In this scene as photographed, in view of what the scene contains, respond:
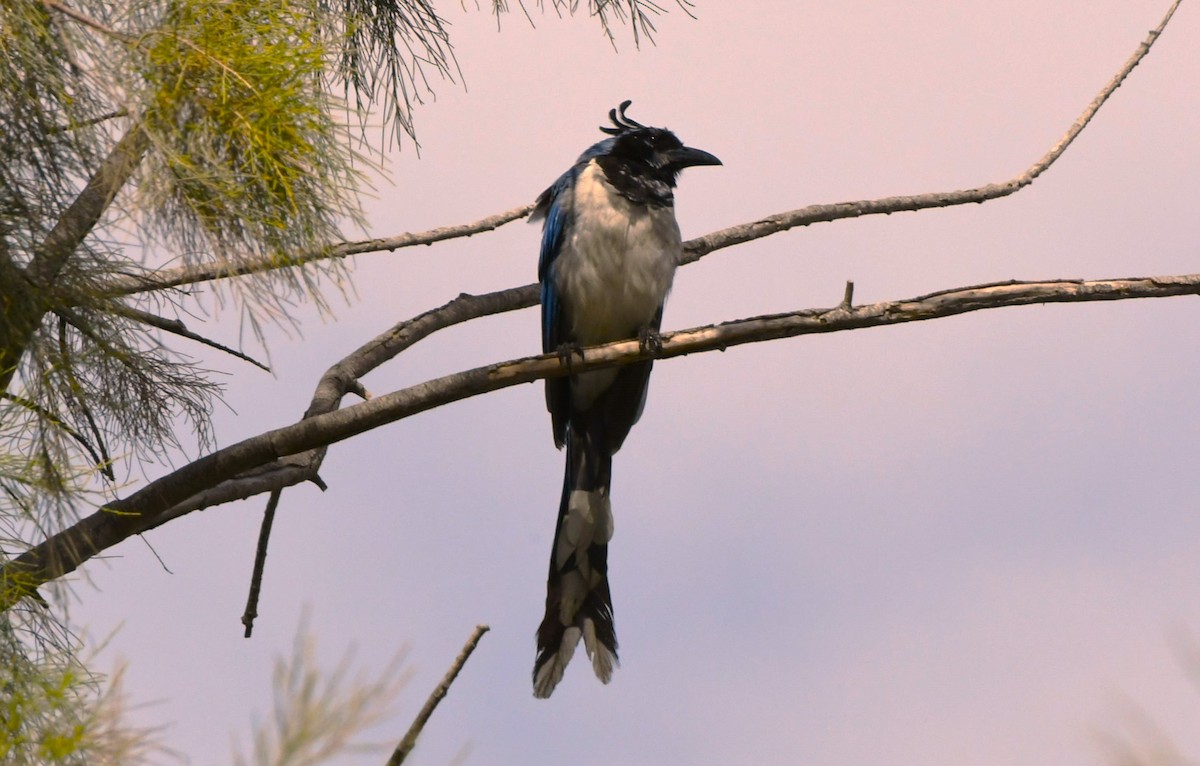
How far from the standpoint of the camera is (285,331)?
2.90 meters

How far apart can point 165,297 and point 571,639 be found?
1.59 metres

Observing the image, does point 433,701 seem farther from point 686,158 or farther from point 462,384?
point 686,158

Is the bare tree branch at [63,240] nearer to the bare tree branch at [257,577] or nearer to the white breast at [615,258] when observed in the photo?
the bare tree branch at [257,577]

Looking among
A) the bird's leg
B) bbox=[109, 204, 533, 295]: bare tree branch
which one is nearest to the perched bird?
bbox=[109, 204, 533, 295]: bare tree branch

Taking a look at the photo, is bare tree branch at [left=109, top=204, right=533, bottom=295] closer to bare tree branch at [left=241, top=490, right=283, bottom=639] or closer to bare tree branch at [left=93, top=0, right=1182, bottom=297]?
bare tree branch at [left=93, top=0, right=1182, bottom=297]

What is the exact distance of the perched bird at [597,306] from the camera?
436 cm

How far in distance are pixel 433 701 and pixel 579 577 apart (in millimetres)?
2398

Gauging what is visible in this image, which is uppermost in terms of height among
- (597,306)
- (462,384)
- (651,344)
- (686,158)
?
(686,158)

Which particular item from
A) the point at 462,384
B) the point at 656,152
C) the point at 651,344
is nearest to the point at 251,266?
the point at 462,384

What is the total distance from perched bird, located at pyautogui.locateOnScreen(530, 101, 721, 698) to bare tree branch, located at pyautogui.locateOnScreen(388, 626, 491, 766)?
6.94 ft

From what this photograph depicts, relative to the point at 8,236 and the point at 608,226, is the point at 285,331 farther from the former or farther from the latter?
the point at 608,226

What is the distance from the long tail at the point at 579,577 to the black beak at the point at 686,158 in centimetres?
100

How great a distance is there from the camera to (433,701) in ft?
6.37

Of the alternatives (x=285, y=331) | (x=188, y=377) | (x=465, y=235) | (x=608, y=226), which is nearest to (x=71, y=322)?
(x=285, y=331)
